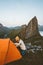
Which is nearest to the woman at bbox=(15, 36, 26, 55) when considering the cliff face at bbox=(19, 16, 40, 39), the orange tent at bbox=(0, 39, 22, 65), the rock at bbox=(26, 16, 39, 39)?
the orange tent at bbox=(0, 39, 22, 65)

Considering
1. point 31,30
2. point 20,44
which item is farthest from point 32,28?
point 20,44

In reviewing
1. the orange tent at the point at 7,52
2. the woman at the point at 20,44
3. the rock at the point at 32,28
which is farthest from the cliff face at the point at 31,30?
the orange tent at the point at 7,52

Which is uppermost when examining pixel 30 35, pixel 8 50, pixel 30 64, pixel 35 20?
pixel 35 20

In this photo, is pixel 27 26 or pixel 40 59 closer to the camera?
pixel 40 59

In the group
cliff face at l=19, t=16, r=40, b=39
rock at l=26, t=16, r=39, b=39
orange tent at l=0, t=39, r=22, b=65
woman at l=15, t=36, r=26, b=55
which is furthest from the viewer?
rock at l=26, t=16, r=39, b=39

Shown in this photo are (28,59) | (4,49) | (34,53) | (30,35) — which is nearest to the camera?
(4,49)

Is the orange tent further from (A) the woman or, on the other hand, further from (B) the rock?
(B) the rock

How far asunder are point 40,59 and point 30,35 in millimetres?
15305

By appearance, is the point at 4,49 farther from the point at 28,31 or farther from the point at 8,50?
the point at 28,31

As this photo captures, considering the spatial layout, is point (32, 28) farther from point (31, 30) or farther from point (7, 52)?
point (7, 52)

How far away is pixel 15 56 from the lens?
10547 mm

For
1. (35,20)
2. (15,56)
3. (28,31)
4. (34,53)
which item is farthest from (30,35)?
(15,56)

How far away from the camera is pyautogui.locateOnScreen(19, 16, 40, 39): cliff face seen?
1101 inches

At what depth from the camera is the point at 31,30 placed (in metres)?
29.1
